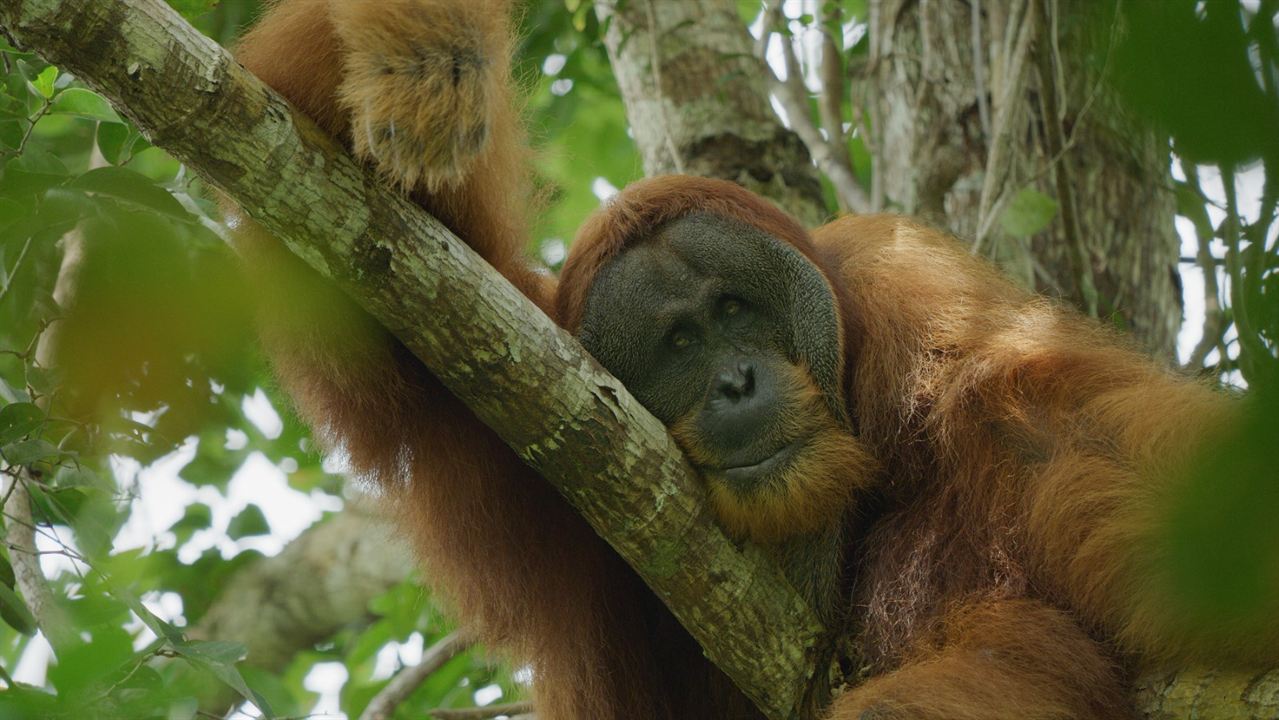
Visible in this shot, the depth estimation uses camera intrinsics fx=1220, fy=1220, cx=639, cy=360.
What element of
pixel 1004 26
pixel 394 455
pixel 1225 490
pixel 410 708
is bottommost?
pixel 410 708

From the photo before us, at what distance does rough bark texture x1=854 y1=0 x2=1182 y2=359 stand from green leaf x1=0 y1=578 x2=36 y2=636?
13.5ft

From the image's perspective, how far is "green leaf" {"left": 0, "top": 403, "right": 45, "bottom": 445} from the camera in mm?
3434

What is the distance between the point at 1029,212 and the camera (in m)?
5.33

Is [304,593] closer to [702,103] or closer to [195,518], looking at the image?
[195,518]

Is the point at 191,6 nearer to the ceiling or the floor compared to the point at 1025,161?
nearer to the ceiling

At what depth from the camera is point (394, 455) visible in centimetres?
387

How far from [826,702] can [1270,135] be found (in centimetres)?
299

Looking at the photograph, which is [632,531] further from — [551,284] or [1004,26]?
[1004,26]

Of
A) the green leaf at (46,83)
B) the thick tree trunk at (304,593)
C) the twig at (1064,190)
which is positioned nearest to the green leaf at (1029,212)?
the twig at (1064,190)

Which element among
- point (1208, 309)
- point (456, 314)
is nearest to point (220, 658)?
point (456, 314)

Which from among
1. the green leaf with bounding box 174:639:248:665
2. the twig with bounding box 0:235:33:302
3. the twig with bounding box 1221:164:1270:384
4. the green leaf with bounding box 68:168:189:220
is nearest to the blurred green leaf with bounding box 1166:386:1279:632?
the twig with bounding box 1221:164:1270:384

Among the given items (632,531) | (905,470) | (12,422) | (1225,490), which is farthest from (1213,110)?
(12,422)

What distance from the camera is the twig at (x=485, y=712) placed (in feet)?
16.2

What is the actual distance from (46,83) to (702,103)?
3338mm
